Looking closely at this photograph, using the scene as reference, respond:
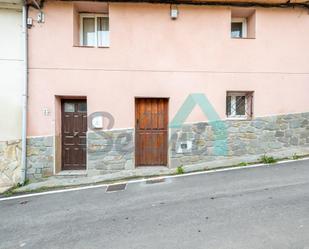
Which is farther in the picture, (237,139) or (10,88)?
(237,139)

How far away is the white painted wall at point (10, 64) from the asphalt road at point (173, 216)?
263 centimetres

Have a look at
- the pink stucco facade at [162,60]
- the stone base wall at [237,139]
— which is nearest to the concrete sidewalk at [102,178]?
the stone base wall at [237,139]

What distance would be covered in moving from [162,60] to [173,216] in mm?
4357

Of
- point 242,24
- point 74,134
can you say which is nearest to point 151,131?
point 74,134

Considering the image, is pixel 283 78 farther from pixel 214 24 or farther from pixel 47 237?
pixel 47 237

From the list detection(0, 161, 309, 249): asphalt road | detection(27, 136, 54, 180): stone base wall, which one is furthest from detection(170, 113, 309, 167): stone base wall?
detection(27, 136, 54, 180): stone base wall

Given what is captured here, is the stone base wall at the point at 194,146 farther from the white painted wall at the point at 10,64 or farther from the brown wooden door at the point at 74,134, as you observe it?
the white painted wall at the point at 10,64

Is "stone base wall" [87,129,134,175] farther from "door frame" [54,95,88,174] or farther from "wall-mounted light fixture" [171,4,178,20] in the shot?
"wall-mounted light fixture" [171,4,178,20]

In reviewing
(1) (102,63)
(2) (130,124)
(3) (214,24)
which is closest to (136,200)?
(2) (130,124)

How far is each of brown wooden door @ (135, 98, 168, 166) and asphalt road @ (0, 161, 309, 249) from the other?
1532 millimetres

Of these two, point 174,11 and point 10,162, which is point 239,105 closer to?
point 174,11

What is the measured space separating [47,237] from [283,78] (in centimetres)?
708

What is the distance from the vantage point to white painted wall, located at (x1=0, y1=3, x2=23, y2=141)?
6105mm

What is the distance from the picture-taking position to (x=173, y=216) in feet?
11.5
